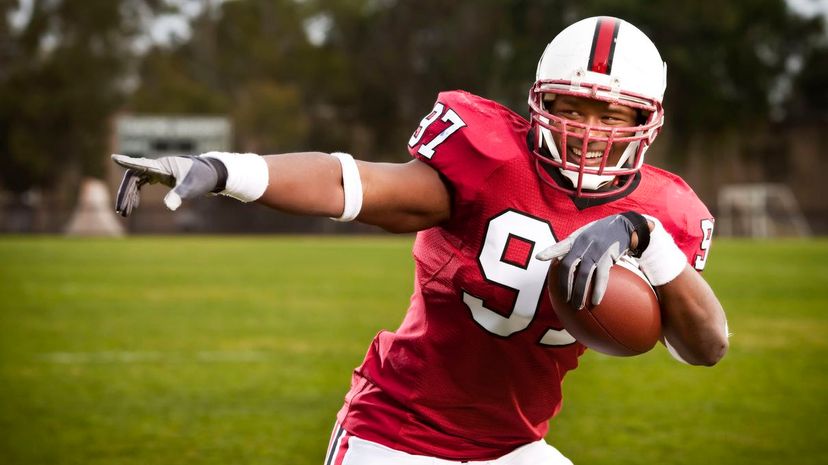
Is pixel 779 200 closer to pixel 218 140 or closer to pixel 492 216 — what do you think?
pixel 218 140

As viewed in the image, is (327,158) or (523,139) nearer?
(327,158)

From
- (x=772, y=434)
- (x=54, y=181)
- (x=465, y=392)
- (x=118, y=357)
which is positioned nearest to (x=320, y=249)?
(x=118, y=357)

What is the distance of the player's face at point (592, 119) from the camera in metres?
2.42

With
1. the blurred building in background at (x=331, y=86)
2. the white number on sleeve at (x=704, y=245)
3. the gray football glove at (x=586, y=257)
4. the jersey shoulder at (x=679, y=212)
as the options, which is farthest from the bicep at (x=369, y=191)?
the blurred building in background at (x=331, y=86)

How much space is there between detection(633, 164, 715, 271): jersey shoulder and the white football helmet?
0.08 meters

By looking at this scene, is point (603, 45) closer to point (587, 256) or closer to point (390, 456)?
point (587, 256)

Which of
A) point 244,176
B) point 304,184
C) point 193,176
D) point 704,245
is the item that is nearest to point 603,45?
point 704,245

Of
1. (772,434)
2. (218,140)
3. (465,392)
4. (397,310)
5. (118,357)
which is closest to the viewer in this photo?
(465,392)

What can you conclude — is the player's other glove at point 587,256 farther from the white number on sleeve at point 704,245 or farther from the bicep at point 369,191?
the white number on sleeve at point 704,245


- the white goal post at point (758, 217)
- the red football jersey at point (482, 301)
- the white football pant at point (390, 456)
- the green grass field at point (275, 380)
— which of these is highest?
the red football jersey at point (482, 301)

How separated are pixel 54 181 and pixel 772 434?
38139 millimetres

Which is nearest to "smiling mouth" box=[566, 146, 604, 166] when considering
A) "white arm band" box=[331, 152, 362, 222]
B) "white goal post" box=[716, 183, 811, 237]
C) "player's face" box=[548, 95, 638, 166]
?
"player's face" box=[548, 95, 638, 166]

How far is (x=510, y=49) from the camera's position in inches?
1454

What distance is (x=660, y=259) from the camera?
7.45 ft
